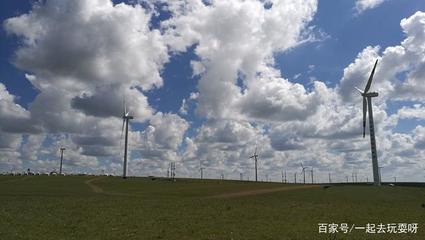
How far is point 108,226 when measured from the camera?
43.8 metres

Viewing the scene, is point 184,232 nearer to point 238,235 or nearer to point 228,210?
point 238,235

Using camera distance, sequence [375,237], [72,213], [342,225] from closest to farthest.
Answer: [375,237] → [342,225] → [72,213]

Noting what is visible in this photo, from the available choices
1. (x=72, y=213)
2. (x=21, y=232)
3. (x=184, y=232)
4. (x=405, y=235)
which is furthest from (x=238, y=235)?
(x=72, y=213)

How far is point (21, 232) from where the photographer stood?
127 feet

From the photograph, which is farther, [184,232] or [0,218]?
[0,218]

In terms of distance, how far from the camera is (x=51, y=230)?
1587 inches

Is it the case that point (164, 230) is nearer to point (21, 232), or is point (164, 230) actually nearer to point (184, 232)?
point (184, 232)

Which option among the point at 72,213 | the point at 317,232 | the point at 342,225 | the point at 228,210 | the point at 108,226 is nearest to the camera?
the point at 317,232

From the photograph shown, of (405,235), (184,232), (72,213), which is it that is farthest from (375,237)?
(72,213)

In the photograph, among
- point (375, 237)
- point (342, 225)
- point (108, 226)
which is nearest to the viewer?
point (375, 237)

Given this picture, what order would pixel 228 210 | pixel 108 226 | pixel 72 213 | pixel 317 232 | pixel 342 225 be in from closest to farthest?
pixel 317 232
pixel 108 226
pixel 342 225
pixel 72 213
pixel 228 210

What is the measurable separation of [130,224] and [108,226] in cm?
248

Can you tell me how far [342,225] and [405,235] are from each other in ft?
26.4

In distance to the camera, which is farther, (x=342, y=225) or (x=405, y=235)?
(x=342, y=225)
